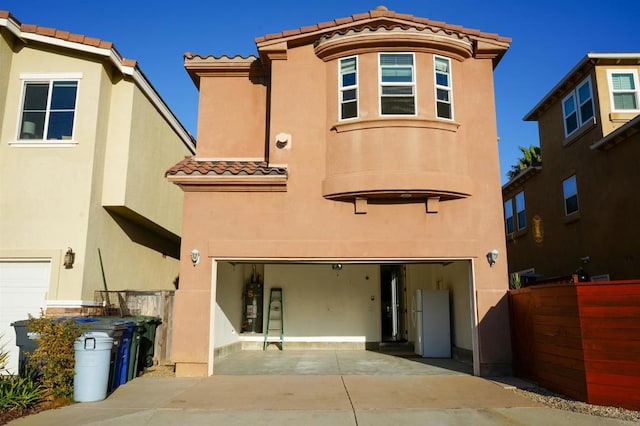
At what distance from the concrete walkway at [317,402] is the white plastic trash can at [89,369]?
0.21 meters

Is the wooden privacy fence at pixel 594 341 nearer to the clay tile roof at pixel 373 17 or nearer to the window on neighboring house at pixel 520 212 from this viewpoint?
the clay tile roof at pixel 373 17

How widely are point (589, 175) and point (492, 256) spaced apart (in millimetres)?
6988

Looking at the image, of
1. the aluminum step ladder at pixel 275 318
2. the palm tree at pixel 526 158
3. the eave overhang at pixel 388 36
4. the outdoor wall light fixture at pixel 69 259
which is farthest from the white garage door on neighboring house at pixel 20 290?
the palm tree at pixel 526 158

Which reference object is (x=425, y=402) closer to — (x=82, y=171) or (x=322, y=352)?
(x=322, y=352)

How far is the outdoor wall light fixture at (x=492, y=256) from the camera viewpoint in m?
10.8

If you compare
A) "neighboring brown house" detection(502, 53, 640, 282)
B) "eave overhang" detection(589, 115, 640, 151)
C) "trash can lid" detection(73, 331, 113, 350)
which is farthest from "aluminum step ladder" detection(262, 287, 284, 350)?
"eave overhang" detection(589, 115, 640, 151)

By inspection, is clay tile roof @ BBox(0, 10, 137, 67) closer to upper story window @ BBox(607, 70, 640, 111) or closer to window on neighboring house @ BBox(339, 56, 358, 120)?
window on neighboring house @ BBox(339, 56, 358, 120)

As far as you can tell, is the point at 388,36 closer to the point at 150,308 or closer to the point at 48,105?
the point at 48,105

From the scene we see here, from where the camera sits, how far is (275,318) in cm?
1566

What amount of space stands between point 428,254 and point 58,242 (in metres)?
8.44

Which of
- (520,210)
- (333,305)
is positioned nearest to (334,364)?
(333,305)

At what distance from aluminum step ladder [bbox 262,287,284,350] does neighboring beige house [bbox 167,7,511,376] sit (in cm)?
429

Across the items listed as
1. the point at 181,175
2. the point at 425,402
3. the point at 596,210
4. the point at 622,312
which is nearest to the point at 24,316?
the point at 181,175

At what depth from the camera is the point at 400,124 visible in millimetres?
10961
